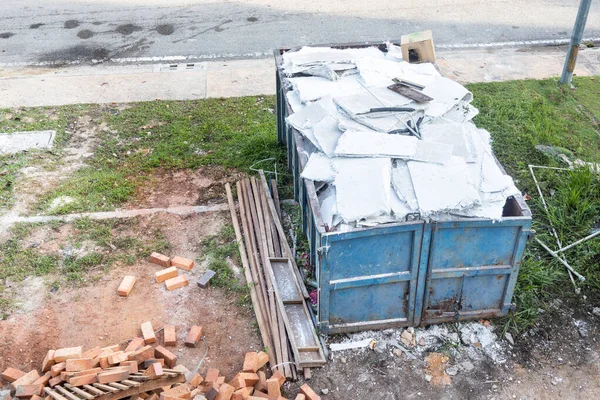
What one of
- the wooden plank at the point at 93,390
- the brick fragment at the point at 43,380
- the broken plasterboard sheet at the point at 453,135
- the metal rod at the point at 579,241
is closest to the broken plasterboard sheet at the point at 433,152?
the broken plasterboard sheet at the point at 453,135

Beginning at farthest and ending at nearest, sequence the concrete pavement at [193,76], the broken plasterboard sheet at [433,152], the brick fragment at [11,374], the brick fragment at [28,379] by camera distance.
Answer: the concrete pavement at [193,76]
the broken plasterboard sheet at [433,152]
the brick fragment at [11,374]
the brick fragment at [28,379]

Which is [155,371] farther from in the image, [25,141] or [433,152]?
[25,141]

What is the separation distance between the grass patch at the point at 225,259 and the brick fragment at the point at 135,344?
3.53 feet

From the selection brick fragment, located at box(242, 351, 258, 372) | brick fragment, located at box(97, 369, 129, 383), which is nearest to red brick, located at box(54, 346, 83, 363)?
brick fragment, located at box(97, 369, 129, 383)

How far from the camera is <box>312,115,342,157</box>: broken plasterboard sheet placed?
237 inches

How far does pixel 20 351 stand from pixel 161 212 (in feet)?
8.05

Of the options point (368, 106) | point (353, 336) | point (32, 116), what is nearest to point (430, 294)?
point (353, 336)

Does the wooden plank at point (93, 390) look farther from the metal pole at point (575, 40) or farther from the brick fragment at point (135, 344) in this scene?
the metal pole at point (575, 40)

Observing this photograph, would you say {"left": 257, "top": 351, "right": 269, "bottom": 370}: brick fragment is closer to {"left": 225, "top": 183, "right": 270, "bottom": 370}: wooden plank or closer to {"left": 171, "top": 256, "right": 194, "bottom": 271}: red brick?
{"left": 225, "top": 183, "right": 270, "bottom": 370}: wooden plank

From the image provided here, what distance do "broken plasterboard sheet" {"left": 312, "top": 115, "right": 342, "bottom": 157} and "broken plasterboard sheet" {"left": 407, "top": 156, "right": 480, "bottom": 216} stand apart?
2.59ft

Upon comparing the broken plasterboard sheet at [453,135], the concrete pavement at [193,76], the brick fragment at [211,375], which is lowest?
→ the brick fragment at [211,375]

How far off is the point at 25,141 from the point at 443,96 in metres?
6.17

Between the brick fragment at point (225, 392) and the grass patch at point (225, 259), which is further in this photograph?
the grass patch at point (225, 259)

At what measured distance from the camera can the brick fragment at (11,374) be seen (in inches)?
218
